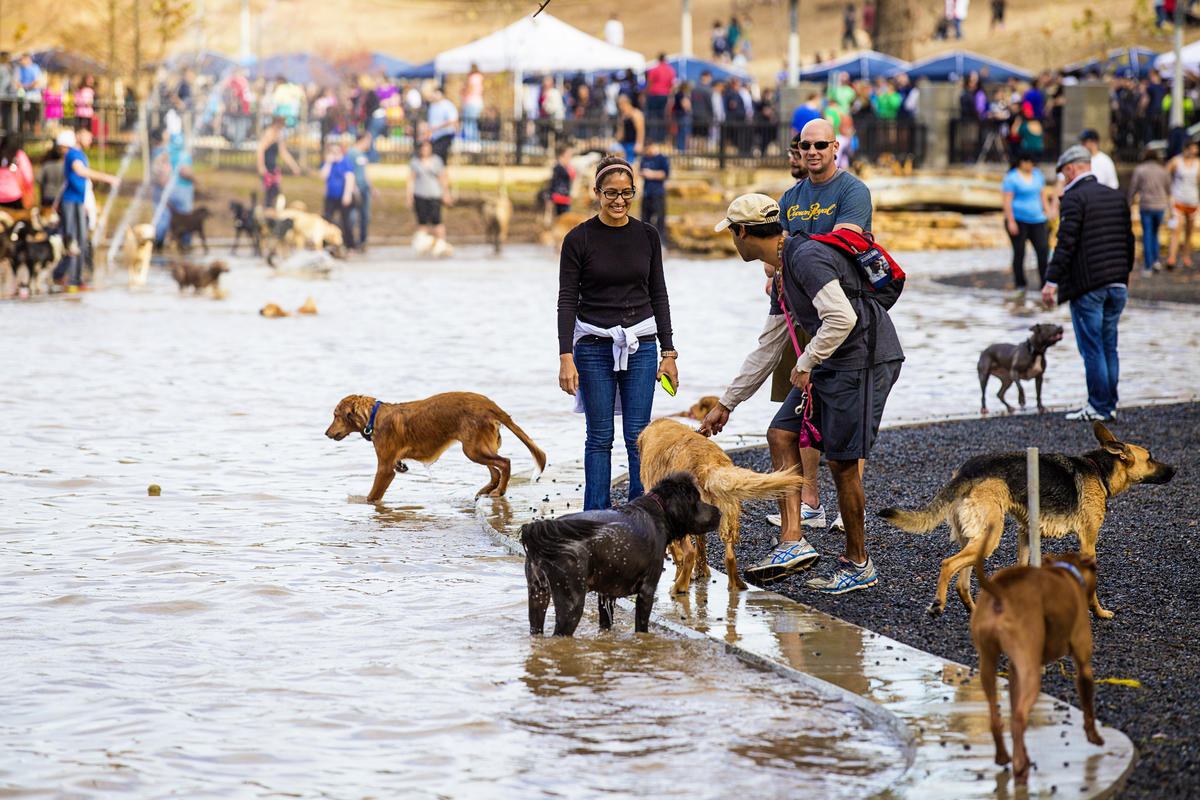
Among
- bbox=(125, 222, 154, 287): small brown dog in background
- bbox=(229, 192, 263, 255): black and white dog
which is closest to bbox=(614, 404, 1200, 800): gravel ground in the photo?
bbox=(125, 222, 154, 287): small brown dog in background

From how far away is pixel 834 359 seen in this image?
237 inches

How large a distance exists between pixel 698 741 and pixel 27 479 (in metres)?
5.94

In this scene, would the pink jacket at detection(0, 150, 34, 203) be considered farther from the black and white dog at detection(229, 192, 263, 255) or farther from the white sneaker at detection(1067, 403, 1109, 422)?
the white sneaker at detection(1067, 403, 1109, 422)

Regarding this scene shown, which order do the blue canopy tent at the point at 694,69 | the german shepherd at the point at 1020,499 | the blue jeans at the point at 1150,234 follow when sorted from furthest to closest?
the blue canopy tent at the point at 694,69, the blue jeans at the point at 1150,234, the german shepherd at the point at 1020,499

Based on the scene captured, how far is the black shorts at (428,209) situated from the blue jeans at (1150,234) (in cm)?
1381

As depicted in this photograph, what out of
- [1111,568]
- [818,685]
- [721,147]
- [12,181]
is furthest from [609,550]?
[721,147]

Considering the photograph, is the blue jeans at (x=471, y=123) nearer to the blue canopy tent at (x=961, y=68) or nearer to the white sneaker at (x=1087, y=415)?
the blue canopy tent at (x=961, y=68)

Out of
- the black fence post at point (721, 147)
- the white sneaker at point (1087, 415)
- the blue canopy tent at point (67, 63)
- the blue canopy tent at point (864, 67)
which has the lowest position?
the white sneaker at point (1087, 415)

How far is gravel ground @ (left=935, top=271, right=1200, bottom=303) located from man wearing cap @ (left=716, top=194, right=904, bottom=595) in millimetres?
13581

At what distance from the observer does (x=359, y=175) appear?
27.7 meters

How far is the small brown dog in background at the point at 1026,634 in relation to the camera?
400cm

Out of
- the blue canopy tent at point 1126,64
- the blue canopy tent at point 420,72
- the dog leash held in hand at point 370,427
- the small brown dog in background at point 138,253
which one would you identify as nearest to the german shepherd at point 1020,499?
the dog leash held in hand at point 370,427

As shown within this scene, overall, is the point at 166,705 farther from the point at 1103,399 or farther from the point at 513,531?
the point at 1103,399

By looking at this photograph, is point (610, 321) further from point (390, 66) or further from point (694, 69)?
point (390, 66)
